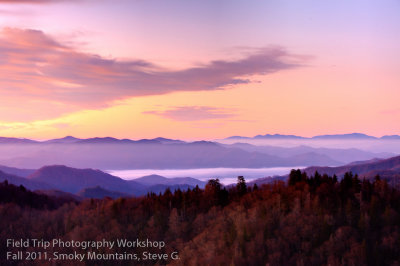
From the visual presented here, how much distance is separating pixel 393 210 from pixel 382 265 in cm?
3339

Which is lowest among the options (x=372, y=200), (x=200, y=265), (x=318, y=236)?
(x=200, y=265)

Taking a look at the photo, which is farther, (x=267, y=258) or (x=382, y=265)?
(x=267, y=258)

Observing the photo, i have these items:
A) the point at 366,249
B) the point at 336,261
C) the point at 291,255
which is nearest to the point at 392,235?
the point at 366,249

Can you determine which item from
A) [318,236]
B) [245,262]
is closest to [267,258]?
[245,262]

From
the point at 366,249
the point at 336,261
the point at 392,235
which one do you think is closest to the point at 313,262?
the point at 336,261

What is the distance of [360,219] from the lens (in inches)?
7756

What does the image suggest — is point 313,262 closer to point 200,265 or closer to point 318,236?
point 318,236

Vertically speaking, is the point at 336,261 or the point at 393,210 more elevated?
→ the point at 393,210

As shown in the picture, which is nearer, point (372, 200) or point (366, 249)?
point (366, 249)

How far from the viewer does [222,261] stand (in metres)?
197

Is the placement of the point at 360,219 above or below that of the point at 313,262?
above

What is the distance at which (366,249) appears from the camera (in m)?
182

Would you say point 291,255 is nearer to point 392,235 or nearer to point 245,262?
point 245,262

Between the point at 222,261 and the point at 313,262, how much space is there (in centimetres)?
4247
